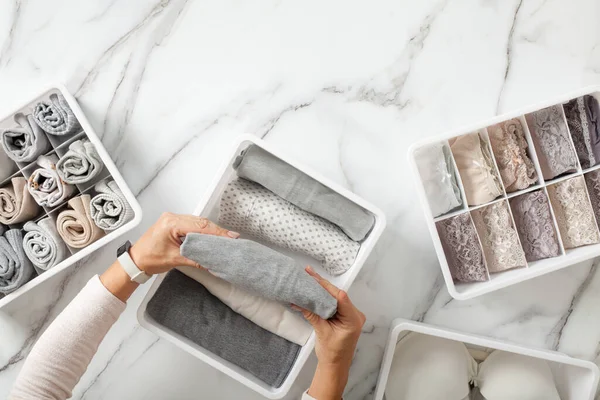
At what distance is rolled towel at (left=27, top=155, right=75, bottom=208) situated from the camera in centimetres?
113

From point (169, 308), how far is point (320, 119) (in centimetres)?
57

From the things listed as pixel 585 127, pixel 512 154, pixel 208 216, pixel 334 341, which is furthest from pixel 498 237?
pixel 208 216

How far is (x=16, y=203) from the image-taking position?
114cm

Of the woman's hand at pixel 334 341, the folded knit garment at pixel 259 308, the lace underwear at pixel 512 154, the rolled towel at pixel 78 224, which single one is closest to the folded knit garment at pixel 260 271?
the woman's hand at pixel 334 341

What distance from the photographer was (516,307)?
135 centimetres

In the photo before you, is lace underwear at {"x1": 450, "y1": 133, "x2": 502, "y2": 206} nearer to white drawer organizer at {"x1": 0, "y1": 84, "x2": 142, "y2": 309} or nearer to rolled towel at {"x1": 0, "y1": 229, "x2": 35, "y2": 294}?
white drawer organizer at {"x1": 0, "y1": 84, "x2": 142, "y2": 309}

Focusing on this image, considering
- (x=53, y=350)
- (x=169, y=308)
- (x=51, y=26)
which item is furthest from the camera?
(x=51, y=26)

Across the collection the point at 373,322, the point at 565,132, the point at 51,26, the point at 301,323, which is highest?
the point at 51,26

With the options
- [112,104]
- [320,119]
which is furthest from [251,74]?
[112,104]

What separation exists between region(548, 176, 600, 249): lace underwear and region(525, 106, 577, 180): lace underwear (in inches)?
1.5

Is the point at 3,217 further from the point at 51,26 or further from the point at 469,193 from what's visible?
the point at 469,193

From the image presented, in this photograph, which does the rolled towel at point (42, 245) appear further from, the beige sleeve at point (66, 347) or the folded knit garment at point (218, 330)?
the folded knit garment at point (218, 330)

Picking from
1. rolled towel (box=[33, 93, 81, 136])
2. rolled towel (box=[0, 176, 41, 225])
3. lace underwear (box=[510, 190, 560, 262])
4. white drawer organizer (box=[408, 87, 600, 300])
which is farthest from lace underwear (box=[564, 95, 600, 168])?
rolled towel (box=[0, 176, 41, 225])

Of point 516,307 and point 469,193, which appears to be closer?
point 469,193
